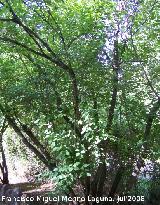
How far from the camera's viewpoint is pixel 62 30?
18.8ft

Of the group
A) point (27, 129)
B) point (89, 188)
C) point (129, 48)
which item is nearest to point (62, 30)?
point (129, 48)

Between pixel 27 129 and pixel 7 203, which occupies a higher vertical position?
pixel 27 129

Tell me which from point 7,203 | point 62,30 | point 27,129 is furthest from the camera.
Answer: point 7,203

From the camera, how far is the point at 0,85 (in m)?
6.62

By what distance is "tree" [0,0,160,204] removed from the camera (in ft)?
17.9

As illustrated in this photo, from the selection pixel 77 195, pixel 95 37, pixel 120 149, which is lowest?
pixel 77 195

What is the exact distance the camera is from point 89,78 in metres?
5.67

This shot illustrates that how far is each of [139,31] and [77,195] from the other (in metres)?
3.35

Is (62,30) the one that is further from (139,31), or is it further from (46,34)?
(139,31)

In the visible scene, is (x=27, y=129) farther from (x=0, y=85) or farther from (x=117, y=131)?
(x=117, y=131)

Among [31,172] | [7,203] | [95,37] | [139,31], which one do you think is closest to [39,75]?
[95,37]

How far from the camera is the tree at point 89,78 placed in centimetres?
544

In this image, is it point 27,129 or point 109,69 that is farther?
point 27,129

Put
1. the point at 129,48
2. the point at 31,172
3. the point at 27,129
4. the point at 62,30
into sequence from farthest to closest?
the point at 31,172
the point at 27,129
the point at 129,48
the point at 62,30
